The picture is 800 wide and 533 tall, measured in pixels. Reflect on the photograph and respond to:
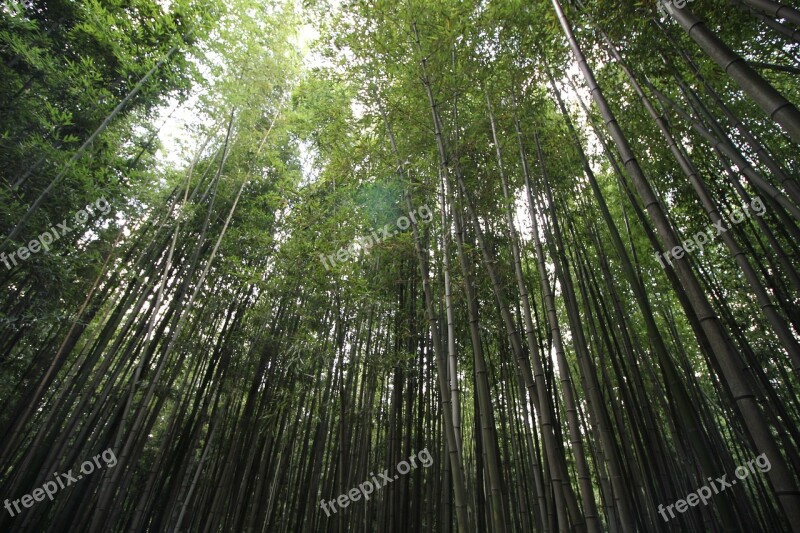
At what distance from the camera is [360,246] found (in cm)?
412

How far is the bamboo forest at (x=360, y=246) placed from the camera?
3.00 metres

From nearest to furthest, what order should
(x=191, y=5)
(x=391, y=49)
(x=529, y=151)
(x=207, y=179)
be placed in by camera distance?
(x=391, y=49) < (x=529, y=151) < (x=191, y=5) < (x=207, y=179)

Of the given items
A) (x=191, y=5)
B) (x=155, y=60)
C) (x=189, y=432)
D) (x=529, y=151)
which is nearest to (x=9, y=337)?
(x=189, y=432)

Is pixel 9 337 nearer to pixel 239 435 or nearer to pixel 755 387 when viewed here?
pixel 239 435

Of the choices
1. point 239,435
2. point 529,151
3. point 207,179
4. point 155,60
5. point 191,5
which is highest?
point 191,5

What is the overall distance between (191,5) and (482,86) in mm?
3495

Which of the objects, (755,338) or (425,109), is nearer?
(425,109)

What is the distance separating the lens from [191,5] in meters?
4.42

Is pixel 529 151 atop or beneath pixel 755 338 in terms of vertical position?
atop

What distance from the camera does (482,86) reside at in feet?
10.6

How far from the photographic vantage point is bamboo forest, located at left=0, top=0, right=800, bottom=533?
2998 mm

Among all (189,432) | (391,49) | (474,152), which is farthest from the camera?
(189,432)

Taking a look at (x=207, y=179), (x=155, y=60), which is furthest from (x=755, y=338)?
(x=155, y=60)

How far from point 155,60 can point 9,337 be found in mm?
3255
